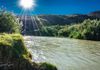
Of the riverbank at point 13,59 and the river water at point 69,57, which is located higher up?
the riverbank at point 13,59

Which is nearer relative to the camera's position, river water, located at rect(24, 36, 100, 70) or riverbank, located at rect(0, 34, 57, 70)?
riverbank, located at rect(0, 34, 57, 70)

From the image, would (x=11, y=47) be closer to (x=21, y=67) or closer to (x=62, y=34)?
(x=21, y=67)

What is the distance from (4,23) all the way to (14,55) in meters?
26.2

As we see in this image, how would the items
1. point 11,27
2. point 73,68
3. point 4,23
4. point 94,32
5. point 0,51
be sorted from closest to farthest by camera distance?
point 0,51
point 73,68
point 4,23
point 11,27
point 94,32

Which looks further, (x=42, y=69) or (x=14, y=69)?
(x=42, y=69)

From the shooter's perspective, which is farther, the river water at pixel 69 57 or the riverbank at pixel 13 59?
the river water at pixel 69 57

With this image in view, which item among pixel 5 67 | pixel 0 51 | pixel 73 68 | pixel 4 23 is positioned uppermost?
pixel 4 23

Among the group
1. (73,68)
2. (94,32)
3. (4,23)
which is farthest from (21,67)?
(94,32)

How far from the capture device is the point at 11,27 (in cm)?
5412

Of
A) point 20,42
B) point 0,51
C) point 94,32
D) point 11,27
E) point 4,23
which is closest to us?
point 0,51

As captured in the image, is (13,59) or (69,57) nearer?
(13,59)

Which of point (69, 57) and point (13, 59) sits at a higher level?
point (13, 59)

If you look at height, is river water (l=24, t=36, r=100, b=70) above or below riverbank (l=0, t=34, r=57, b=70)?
below

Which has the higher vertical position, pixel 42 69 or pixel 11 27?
pixel 11 27
